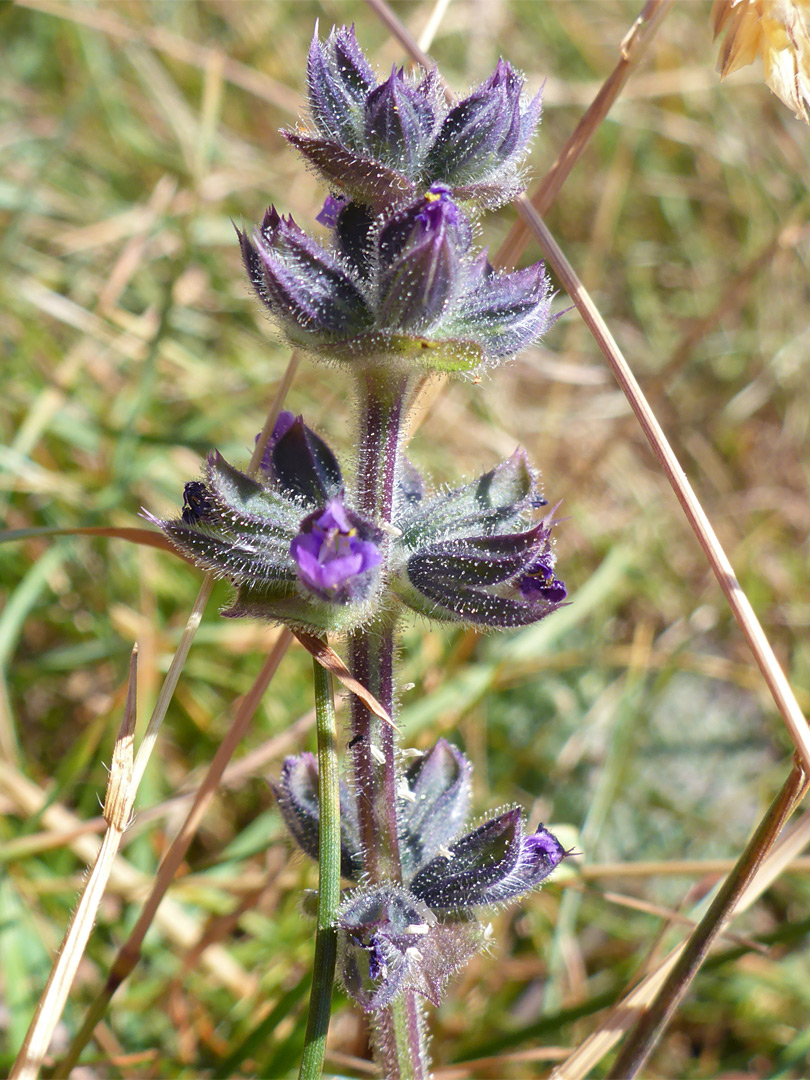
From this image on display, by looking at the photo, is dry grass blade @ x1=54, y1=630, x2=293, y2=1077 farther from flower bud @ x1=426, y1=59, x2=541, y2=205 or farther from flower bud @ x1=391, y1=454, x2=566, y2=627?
flower bud @ x1=426, y1=59, x2=541, y2=205

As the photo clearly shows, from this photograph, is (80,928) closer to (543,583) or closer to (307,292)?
(543,583)

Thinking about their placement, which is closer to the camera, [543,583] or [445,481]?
[543,583]

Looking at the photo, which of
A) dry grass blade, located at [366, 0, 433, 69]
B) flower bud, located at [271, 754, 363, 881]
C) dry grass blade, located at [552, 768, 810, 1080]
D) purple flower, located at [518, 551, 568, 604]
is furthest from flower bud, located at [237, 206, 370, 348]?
dry grass blade, located at [552, 768, 810, 1080]

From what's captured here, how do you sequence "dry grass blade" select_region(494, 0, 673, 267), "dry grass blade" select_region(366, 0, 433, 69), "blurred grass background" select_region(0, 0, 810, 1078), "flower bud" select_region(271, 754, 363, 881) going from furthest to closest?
"blurred grass background" select_region(0, 0, 810, 1078)
"dry grass blade" select_region(366, 0, 433, 69)
"dry grass blade" select_region(494, 0, 673, 267)
"flower bud" select_region(271, 754, 363, 881)

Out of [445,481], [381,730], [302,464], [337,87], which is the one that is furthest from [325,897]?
[445,481]

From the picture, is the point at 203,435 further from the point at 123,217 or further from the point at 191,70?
the point at 191,70

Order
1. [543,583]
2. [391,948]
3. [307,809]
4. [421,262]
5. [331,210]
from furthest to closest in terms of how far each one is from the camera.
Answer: [307,809] → [331,210] → [543,583] → [391,948] → [421,262]
